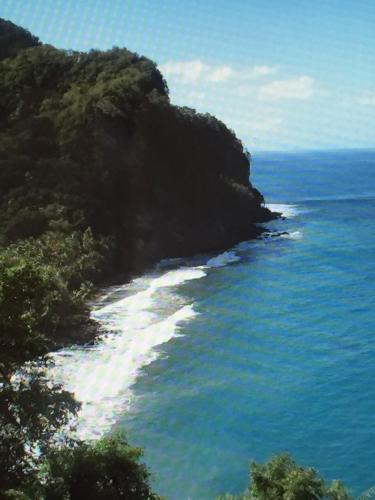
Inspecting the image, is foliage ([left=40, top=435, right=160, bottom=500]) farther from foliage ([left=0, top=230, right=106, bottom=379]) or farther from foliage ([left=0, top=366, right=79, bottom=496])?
foliage ([left=0, top=230, right=106, bottom=379])

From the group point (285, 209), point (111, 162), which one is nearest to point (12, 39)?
point (111, 162)

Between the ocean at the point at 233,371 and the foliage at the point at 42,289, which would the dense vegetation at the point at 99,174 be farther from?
the ocean at the point at 233,371

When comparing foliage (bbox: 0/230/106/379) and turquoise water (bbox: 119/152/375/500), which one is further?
turquoise water (bbox: 119/152/375/500)

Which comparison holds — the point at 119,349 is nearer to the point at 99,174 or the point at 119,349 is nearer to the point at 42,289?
the point at 42,289

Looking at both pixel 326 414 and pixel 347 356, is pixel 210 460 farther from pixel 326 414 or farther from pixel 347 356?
pixel 347 356

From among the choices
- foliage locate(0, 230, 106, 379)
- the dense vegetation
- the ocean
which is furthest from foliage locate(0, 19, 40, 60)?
the ocean
